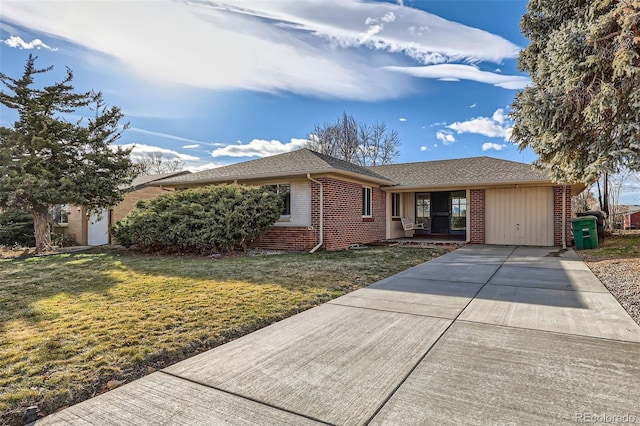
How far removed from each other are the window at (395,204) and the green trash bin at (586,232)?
21.9ft

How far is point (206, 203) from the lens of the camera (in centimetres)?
1060

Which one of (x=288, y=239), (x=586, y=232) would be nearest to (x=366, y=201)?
(x=288, y=239)

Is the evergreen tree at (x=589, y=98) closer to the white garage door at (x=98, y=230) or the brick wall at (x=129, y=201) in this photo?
the brick wall at (x=129, y=201)

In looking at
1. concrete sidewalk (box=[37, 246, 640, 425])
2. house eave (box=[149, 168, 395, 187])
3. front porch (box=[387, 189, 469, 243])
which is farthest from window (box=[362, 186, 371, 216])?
concrete sidewalk (box=[37, 246, 640, 425])

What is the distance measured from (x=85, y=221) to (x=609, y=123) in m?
19.8

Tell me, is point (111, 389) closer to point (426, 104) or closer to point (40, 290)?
point (40, 290)

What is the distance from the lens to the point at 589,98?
723cm

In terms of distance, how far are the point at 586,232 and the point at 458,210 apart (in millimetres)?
5382

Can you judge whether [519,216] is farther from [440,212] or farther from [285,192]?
[285,192]

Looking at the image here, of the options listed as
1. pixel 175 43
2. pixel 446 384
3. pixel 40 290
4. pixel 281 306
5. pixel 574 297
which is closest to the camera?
pixel 446 384

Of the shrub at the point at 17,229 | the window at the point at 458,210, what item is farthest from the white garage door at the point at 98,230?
the window at the point at 458,210

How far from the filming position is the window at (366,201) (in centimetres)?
1364

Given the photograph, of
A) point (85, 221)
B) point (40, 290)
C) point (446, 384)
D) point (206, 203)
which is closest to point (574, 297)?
point (446, 384)

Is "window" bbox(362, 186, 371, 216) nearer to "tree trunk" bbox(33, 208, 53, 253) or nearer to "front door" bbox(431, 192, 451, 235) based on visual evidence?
"front door" bbox(431, 192, 451, 235)
